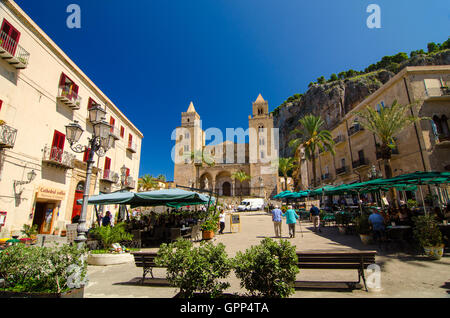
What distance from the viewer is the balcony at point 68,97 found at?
1283 centimetres

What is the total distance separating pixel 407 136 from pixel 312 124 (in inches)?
335

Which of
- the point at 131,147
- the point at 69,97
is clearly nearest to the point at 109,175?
the point at 131,147

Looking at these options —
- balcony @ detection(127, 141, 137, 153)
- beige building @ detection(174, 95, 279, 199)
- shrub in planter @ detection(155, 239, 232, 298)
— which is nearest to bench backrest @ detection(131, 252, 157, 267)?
shrub in planter @ detection(155, 239, 232, 298)

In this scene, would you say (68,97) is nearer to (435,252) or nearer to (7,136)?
(7,136)

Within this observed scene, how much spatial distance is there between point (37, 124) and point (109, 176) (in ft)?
21.2

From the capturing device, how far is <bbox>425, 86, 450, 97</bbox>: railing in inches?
621

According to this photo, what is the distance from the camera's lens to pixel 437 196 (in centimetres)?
1316

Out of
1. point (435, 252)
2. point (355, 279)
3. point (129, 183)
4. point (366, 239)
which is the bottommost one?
point (355, 279)

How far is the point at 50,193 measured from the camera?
1181 centimetres

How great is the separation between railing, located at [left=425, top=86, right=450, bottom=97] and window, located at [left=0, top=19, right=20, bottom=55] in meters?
25.3

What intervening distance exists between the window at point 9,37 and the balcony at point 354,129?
1002 inches
